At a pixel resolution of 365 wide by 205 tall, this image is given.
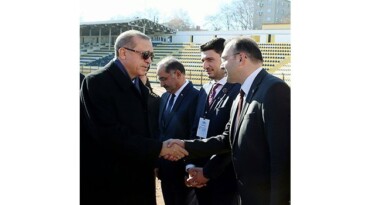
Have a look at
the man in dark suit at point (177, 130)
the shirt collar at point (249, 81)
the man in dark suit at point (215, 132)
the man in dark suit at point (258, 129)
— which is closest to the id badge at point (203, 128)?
the man in dark suit at point (215, 132)

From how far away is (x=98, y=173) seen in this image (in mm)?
2156

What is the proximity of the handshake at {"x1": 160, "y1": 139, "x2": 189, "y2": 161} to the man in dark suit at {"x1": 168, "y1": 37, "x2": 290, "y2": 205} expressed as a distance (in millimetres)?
530

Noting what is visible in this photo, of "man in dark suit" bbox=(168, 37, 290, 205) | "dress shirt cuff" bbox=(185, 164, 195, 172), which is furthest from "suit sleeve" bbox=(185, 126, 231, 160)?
"man in dark suit" bbox=(168, 37, 290, 205)

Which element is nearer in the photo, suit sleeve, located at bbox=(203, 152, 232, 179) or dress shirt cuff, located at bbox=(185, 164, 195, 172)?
suit sleeve, located at bbox=(203, 152, 232, 179)

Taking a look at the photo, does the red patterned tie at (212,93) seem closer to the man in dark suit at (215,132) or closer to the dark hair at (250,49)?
the man in dark suit at (215,132)

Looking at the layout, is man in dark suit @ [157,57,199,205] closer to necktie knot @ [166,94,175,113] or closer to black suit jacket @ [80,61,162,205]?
necktie knot @ [166,94,175,113]

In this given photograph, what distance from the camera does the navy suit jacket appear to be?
2.87m

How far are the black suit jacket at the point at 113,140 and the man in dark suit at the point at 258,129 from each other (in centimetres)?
55

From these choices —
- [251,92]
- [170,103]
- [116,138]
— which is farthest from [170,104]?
[251,92]

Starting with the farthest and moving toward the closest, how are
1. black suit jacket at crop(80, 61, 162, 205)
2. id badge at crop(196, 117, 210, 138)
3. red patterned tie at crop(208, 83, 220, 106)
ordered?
red patterned tie at crop(208, 83, 220, 106) → id badge at crop(196, 117, 210, 138) → black suit jacket at crop(80, 61, 162, 205)

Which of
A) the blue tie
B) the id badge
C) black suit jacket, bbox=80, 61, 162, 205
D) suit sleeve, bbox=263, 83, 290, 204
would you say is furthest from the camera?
the blue tie

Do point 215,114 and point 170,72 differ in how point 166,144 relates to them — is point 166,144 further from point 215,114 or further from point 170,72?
point 170,72

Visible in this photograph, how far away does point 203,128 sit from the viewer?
2.59 m
